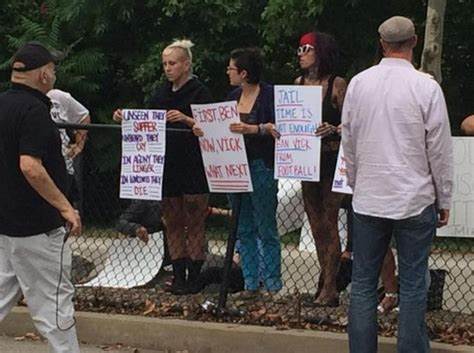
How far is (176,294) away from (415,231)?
2.60m

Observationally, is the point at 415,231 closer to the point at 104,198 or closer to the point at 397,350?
the point at 397,350

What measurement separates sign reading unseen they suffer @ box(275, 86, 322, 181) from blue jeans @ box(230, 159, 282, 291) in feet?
1.08

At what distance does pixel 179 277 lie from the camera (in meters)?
8.25

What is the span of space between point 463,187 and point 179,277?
7.36ft

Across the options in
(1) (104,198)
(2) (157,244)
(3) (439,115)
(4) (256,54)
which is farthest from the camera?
(1) (104,198)

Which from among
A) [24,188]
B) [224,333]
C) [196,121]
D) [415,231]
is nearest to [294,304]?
[224,333]

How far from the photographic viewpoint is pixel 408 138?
5.99 m

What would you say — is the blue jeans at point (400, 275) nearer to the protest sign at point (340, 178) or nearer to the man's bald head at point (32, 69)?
the protest sign at point (340, 178)

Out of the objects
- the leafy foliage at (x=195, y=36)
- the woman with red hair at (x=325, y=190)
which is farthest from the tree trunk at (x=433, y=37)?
the woman with red hair at (x=325, y=190)

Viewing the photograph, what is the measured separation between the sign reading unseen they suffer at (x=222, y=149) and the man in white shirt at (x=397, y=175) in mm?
1465

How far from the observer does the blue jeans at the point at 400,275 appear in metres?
6.10

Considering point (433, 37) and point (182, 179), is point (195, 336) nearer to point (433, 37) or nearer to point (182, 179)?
point (182, 179)

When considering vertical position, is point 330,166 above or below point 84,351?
above

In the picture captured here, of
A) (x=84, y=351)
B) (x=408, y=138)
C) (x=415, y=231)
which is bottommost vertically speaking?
(x=84, y=351)
